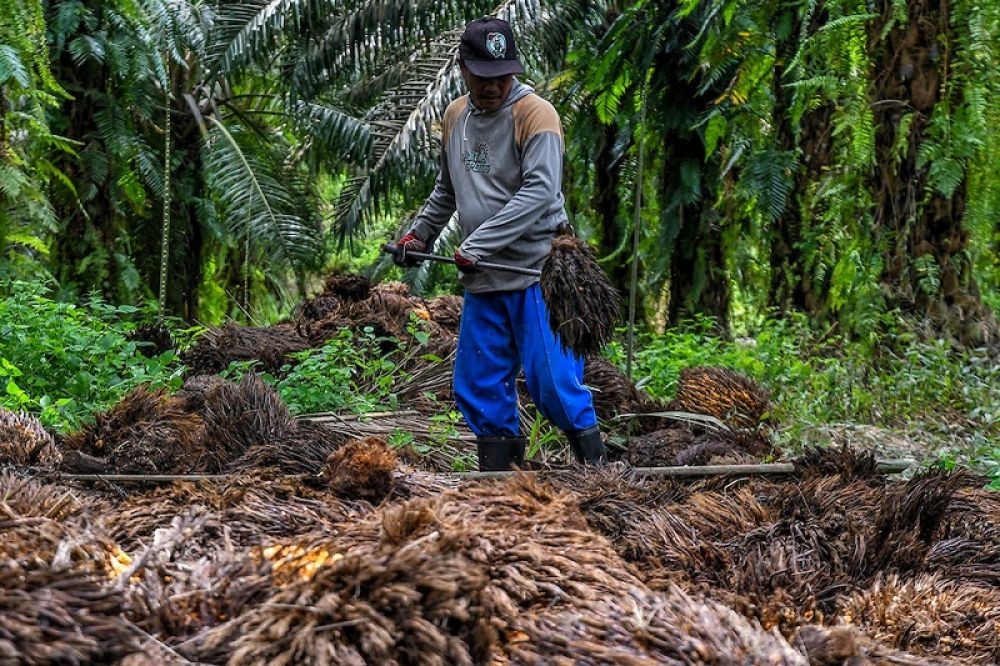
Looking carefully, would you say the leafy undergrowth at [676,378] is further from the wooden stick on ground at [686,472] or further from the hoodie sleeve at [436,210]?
the hoodie sleeve at [436,210]

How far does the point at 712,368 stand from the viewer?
20.1ft

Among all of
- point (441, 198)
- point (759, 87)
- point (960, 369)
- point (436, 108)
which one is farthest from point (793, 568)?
point (436, 108)

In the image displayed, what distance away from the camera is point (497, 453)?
15.8ft

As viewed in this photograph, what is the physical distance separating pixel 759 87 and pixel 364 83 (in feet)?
30.3

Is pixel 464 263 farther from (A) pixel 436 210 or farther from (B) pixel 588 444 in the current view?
(B) pixel 588 444

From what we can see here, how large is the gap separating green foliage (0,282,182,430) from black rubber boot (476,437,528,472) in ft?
5.81

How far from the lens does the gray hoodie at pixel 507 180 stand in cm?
471

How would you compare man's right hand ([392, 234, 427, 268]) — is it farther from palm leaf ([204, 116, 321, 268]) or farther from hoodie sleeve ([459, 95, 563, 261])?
palm leaf ([204, 116, 321, 268])

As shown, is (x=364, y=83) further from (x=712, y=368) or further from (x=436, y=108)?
(x=712, y=368)

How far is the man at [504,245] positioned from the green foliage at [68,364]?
1752 millimetres

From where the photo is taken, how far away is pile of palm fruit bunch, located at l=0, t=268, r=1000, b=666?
71.3 inches

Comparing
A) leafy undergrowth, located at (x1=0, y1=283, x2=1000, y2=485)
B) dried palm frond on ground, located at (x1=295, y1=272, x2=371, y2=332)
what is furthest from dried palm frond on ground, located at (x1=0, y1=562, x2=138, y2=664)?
dried palm frond on ground, located at (x1=295, y1=272, x2=371, y2=332)

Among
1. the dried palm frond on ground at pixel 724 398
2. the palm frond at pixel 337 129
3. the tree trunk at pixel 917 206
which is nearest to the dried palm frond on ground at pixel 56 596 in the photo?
the dried palm frond on ground at pixel 724 398

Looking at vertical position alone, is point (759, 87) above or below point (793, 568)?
above
